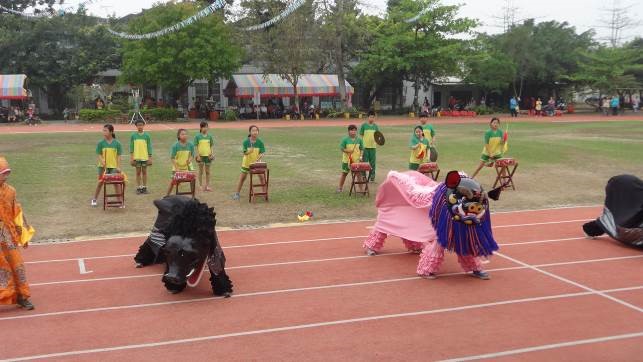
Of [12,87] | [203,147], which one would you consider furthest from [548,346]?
[12,87]

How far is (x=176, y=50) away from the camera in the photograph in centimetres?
4059

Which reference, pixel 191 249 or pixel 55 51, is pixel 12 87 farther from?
pixel 191 249

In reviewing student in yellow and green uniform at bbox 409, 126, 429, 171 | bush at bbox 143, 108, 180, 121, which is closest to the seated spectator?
bush at bbox 143, 108, 180, 121

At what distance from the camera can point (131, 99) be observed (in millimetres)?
43625

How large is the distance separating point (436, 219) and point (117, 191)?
8.03 m

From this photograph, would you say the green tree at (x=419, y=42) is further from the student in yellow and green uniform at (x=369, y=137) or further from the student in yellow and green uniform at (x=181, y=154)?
the student in yellow and green uniform at (x=181, y=154)

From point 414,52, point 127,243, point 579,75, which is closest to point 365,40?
point 414,52

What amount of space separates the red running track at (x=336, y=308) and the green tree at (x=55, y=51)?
38.8m

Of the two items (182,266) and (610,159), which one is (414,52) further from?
(182,266)

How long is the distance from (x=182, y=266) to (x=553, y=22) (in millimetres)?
54179

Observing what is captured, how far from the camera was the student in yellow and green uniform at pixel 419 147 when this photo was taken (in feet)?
47.3

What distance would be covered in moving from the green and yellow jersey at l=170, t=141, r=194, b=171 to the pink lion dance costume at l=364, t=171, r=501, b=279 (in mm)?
5794

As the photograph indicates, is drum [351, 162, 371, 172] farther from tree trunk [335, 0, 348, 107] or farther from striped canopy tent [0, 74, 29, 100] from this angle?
striped canopy tent [0, 74, 29, 100]

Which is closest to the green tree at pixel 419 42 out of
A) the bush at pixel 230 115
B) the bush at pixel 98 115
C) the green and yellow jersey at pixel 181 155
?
the bush at pixel 230 115
